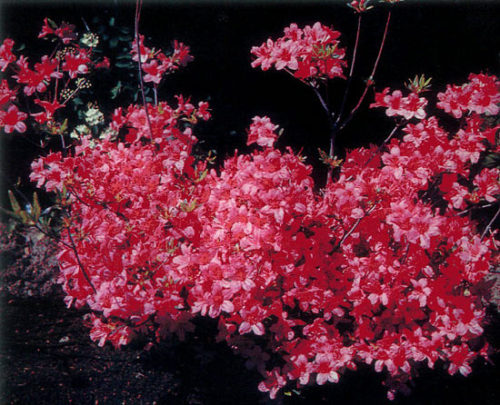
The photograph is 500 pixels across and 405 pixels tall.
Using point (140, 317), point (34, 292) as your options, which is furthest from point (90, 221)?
point (34, 292)

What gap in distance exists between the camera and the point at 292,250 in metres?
1.69

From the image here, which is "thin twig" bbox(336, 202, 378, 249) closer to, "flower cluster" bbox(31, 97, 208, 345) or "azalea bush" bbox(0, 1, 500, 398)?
"azalea bush" bbox(0, 1, 500, 398)

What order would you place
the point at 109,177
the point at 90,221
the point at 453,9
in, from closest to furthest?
the point at 90,221 < the point at 109,177 < the point at 453,9

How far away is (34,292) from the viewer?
3.00 metres

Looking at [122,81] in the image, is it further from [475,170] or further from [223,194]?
[475,170]

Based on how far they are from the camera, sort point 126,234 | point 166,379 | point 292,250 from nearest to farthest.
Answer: point 292,250
point 126,234
point 166,379

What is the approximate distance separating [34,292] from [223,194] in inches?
78.6

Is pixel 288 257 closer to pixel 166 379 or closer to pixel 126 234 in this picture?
A: pixel 126 234

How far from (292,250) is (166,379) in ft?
4.15

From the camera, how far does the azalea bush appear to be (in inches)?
64.2

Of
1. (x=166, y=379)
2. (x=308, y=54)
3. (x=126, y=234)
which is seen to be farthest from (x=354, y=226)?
(x=166, y=379)

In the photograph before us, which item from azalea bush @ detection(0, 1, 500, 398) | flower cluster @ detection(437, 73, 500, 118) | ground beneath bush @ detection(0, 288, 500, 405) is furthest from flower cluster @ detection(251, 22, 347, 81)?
ground beneath bush @ detection(0, 288, 500, 405)

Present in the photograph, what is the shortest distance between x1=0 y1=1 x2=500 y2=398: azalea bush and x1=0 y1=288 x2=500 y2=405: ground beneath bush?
1.02ft

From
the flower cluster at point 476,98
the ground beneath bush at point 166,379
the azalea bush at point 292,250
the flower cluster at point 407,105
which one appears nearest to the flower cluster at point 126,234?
the azalea bush at point 292,250
